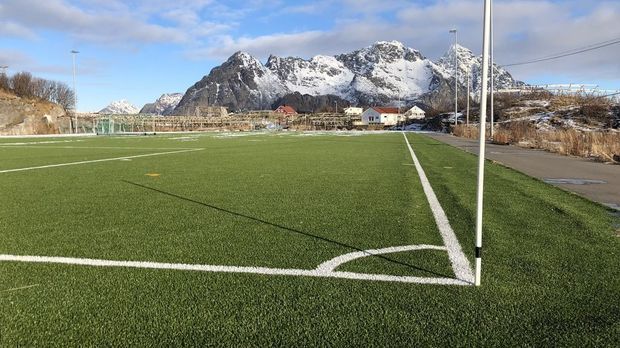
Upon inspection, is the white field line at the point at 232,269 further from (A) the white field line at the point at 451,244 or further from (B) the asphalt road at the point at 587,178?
(B) the asphalt road at the point at 587,178

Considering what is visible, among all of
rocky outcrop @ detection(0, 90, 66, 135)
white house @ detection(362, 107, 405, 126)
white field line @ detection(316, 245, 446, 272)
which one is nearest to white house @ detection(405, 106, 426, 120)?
white house @ detection(362, 107, 405, 126)

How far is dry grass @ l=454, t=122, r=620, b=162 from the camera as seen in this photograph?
61.9ft

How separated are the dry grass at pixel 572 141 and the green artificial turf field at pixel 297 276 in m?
12.4

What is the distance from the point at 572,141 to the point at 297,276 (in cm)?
2110

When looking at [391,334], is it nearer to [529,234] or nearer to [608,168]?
[529,234]

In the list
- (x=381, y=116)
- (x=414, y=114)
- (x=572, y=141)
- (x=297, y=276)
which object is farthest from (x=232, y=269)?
(x=414, y=114)

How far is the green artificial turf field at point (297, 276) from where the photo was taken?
10.2ft

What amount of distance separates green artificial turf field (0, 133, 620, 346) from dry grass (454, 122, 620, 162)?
40.7 feet

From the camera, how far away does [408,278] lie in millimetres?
4090

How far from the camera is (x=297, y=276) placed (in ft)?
13.5

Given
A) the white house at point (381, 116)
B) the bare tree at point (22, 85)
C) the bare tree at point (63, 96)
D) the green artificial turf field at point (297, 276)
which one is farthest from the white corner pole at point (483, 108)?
the white house at point (381, 116)

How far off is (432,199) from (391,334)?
557 cm

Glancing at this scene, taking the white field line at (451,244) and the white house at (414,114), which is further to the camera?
the white house at (414,114)

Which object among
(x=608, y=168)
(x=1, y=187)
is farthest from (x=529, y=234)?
(x=608, y=168)
